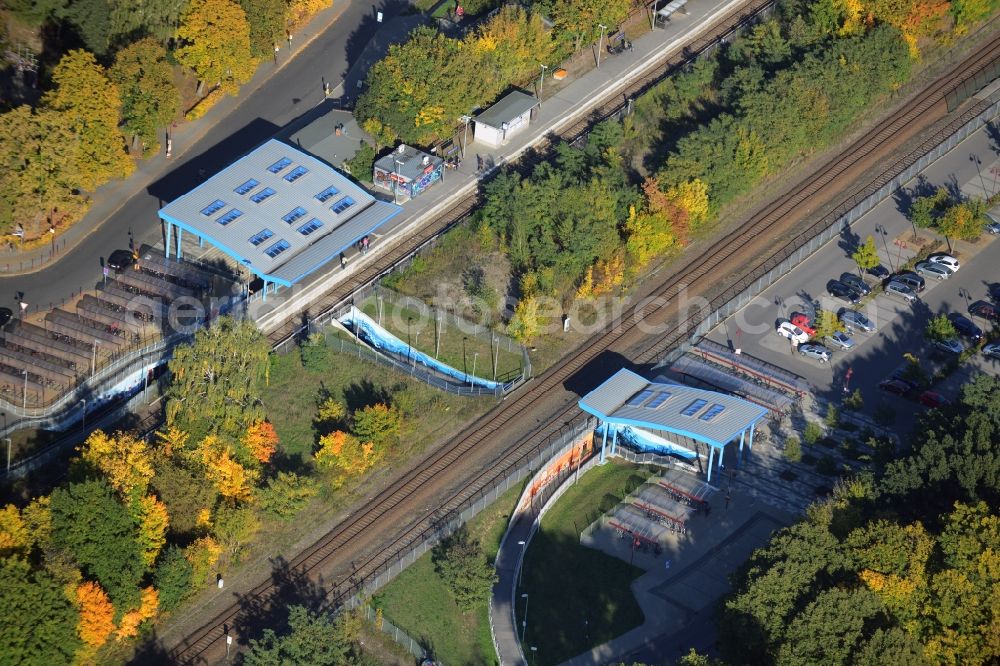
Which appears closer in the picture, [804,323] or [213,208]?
[213,208]

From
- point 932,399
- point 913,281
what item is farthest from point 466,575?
point 913,281

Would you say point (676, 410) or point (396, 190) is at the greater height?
point (396, 190)

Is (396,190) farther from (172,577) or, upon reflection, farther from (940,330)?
(940,330)

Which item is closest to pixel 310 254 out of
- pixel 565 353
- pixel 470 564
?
pixel 565 353

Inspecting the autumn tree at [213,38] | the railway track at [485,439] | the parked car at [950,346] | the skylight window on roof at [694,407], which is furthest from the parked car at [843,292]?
the autumn tree at [213,38]

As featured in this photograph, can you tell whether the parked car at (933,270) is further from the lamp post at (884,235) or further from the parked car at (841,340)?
the parked car at (841,340)

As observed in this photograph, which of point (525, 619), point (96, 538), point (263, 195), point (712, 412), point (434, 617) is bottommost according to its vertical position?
point (525, 619)
